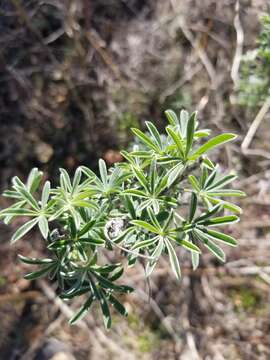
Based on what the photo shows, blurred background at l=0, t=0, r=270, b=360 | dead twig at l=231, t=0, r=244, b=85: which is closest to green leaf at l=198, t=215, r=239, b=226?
blurred background at l=0, t=0, r=270, b=360

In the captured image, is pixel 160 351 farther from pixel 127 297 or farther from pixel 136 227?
pixel 136 227

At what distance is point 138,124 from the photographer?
8.52ft

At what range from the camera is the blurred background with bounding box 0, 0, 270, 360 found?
249 centimetres

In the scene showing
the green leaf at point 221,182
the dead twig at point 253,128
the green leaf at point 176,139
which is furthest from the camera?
the dead twig at point 253,128

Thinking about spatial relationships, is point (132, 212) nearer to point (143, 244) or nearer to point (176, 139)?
point (143, 244)

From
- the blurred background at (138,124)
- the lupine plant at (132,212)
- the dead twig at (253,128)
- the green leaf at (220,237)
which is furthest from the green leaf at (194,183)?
the dead twig at (253,128)

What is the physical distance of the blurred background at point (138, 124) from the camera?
8.16ft

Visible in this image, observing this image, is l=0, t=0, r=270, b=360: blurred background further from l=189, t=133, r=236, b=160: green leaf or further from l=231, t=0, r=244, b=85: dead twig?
l=189, t=133, r=236, b=160: green leaf

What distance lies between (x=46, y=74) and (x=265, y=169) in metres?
1.43

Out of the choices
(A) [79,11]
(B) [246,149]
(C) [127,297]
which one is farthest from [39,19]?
(C) [127,297]

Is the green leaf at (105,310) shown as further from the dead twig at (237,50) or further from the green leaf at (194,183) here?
the dead twig at (237,50)

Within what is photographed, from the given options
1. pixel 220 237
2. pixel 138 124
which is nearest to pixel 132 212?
pixel 220 237

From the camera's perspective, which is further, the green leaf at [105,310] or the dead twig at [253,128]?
the dead twig at [253,128]

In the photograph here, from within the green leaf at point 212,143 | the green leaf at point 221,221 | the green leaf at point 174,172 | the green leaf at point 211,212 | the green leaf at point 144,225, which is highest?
the green leaf at point 212,143
